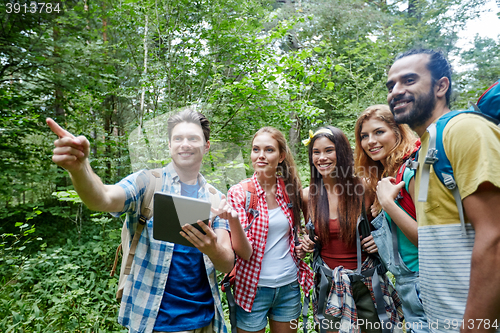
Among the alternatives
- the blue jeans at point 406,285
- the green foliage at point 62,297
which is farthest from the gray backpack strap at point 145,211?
the green foliage at point 62,297

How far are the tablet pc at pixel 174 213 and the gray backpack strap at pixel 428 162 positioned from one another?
100 centimetres

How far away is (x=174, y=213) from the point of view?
1.11 metres

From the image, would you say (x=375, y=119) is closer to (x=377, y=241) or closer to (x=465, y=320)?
(x=377, y=241)

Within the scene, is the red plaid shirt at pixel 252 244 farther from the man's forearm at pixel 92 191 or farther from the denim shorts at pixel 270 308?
the man's forearm at pixel 92 191

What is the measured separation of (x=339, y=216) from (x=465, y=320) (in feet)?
3.30

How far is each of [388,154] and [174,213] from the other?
166 centimetres

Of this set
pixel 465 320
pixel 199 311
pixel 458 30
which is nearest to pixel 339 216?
pixel 465 320

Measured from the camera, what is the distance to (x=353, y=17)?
8.08 metres

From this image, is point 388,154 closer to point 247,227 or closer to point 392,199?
point 392,199

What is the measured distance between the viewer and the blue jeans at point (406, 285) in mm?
1403

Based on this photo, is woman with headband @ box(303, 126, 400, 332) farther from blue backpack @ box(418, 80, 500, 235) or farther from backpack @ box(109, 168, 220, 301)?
backpack @ box(109, 168, 220, 301)

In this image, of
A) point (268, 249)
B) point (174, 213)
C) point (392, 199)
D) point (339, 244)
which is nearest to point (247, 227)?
point (268, 249)

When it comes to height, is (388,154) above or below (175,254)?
above

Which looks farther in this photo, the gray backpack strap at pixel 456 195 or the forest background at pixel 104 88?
the forest background at pixel 104 88
